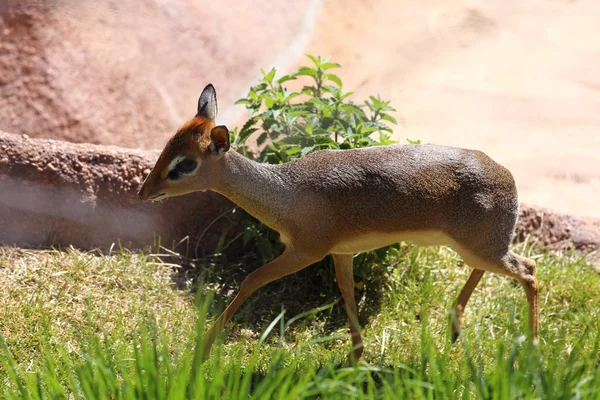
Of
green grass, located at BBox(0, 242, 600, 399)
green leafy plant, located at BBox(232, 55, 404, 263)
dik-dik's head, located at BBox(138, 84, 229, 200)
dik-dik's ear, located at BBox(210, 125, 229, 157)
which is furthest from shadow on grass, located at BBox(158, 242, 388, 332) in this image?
dik-dik's ear, located at BBox(210, 125, 229, 157)

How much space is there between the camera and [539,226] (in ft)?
20.0

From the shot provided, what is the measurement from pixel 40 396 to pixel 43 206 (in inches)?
88.7

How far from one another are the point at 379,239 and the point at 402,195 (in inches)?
10.9

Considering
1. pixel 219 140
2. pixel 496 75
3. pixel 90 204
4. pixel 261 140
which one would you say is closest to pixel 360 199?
pixel 219 140

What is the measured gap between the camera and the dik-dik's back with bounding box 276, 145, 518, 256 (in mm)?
4465

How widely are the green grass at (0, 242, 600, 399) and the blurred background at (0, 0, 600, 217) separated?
1712 mm

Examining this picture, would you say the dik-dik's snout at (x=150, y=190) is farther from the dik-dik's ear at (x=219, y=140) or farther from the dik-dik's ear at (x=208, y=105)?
the dik-dik's ear at (x=208, y=105)

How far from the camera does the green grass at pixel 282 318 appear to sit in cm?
394

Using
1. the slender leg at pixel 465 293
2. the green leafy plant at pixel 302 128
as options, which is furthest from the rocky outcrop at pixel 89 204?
the slender leg at pixel 465 293

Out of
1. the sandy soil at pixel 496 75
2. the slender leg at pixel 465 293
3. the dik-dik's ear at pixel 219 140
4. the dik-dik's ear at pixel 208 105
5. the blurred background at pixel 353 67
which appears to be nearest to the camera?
the dik-dik's ear at pixel 219 140

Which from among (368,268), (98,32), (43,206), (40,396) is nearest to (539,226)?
(368,268)

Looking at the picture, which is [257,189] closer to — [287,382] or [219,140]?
[219,140]

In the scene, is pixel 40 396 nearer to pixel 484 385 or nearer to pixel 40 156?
pixel 484 385

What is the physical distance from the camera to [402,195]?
4.46m
